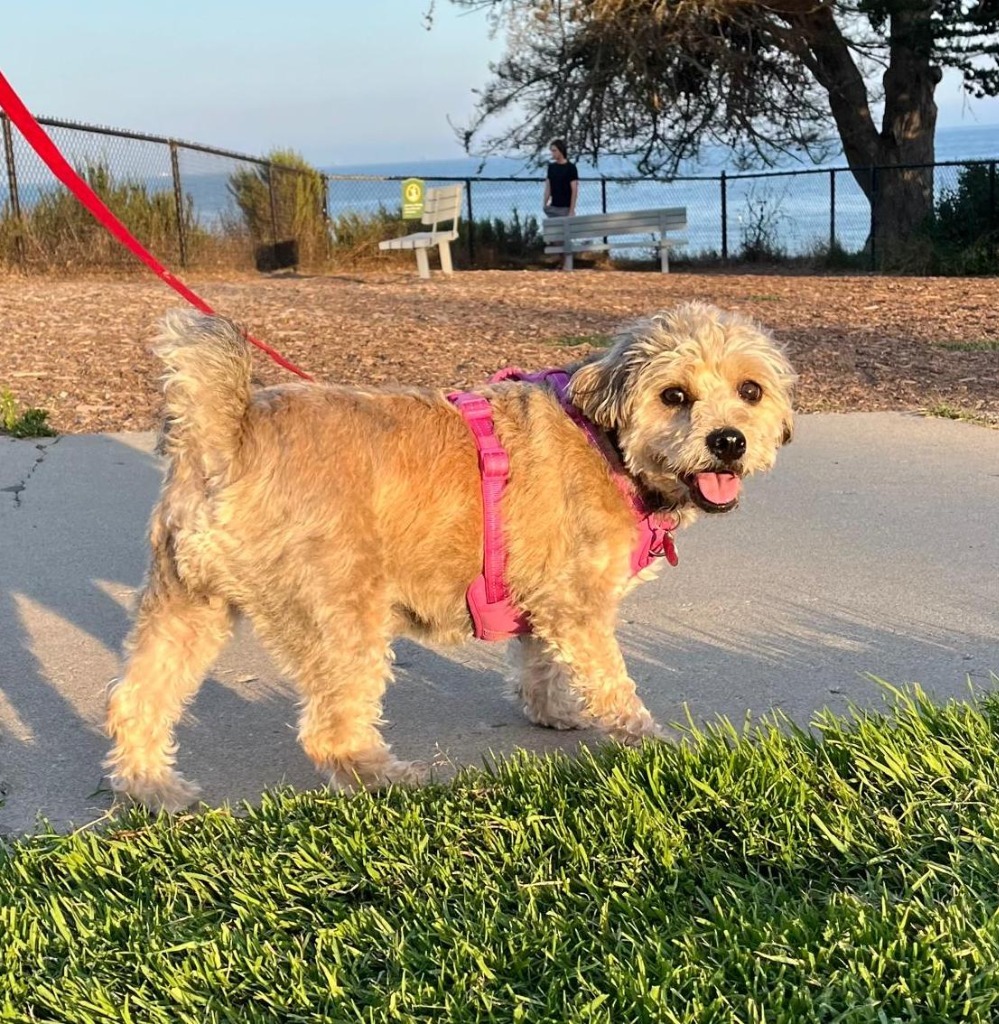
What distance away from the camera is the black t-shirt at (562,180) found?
941 inches

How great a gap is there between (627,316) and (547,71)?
37.4 feet

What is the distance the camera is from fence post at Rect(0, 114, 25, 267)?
58.7ft

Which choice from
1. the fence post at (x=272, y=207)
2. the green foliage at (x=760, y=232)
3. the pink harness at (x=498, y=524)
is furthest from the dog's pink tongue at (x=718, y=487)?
the green foliage at (x=760, y=232)

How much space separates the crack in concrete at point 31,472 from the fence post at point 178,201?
13.3 m

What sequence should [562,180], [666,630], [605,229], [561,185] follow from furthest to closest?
[561,185]
[562,180]
[605,229]
[666,630]

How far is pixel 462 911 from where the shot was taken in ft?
9.26

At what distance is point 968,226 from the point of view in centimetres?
2086

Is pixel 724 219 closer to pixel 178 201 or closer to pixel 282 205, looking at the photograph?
pixel 282 205

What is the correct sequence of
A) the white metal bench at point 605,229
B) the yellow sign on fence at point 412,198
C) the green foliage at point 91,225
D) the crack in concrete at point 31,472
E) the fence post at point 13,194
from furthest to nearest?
the white metal bench at point 605,229 → the yellow sign on fence at point 412,198 → the green foliage at point 91,225 → the fence post at point 13,194 → the crack in concrete at point 31,472

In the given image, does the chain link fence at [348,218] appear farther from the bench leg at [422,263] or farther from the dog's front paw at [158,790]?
the dog's front paw at [158,790]

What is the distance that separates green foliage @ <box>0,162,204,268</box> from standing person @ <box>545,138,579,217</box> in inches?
295

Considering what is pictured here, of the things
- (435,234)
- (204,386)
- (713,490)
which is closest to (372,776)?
(204,386)

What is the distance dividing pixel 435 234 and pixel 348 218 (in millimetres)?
4075

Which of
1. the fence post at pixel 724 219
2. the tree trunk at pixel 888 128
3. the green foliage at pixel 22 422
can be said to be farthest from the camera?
the fence post at pixel 724 219
